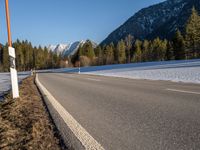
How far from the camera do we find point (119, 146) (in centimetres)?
359

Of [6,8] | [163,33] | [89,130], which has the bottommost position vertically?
[89,130]

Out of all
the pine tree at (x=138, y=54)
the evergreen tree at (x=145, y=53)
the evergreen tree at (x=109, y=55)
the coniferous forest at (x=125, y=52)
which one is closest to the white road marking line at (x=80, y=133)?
the coniferous forest at (x=125, y=52)

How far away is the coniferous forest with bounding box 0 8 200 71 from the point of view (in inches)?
2367

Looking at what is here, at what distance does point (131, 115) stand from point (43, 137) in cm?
217

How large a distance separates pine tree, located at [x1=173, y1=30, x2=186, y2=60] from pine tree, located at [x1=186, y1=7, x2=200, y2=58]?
235cm

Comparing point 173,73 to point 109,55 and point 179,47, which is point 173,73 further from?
point 109,55

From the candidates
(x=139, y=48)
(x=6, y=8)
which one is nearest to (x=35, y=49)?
(x=139, y=48)

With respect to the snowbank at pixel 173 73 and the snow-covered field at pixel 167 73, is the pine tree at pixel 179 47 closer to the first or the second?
the snow-covered field at pixel 167 73

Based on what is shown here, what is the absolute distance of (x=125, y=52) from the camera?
91.8 m

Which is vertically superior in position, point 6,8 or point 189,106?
point 6,8

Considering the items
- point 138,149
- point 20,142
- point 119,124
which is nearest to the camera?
point 138,149

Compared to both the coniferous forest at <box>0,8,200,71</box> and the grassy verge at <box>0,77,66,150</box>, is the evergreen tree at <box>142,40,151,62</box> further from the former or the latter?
the grassy verge at <box>0,77,66,150</box>

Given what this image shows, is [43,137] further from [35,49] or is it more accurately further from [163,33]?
[163,33]

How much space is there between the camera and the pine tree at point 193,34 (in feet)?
183
